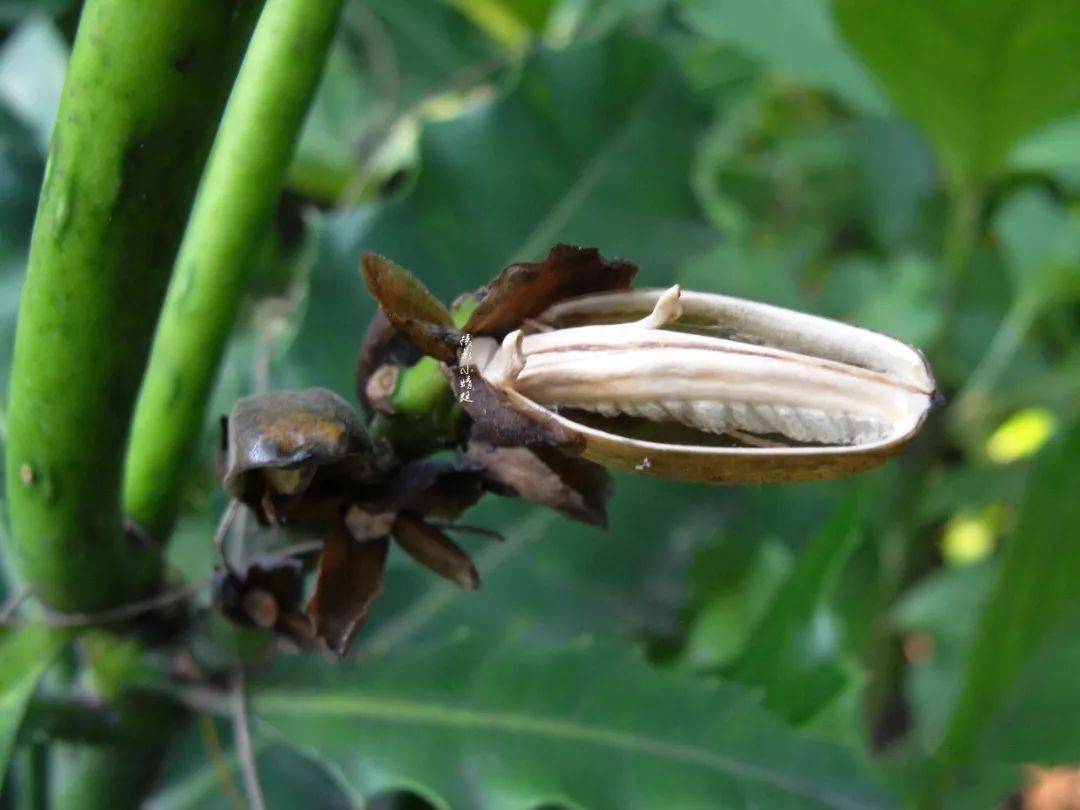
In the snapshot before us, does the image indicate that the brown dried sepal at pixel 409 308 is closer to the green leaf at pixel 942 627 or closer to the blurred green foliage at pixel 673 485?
the blurred green foliage at pixel 673 485

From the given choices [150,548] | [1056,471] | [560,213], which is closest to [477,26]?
[560,213]

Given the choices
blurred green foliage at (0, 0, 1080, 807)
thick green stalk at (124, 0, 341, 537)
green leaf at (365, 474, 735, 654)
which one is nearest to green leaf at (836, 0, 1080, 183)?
blurred green foliage at (0, 0, 1080, 807)

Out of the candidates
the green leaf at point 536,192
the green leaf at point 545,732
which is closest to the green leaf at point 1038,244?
the green leaf at point 536,192

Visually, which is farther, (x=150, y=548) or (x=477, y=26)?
(x=477, y=26)

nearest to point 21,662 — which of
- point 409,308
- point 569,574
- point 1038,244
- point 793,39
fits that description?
point 409,308

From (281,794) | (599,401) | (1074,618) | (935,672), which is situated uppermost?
(599,401)

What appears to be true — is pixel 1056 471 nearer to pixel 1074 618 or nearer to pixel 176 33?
pixel 1074 618
